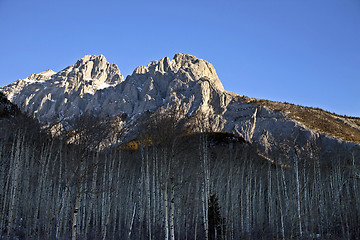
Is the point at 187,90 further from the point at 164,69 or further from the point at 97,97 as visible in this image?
the point at 97,97

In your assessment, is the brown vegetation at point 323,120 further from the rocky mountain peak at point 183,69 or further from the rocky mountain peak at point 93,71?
the rocky mountain peak at point 93,71

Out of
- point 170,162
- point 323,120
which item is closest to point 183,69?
point 323,120

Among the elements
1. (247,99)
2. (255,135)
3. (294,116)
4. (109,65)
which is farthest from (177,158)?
(109,65)

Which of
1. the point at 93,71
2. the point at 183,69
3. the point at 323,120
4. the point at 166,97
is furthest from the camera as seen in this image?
the point at 93,71

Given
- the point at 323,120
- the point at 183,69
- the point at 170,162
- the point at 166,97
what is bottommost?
the point at 170,162

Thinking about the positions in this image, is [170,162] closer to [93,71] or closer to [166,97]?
[166,97]

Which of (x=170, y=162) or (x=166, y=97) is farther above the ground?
(x=166, y=97)

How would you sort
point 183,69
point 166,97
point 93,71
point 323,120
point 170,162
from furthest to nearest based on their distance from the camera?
point 93,71 → point 183,69 → point 166,97 → point 323,120 → point 170,162

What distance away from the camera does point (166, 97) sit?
91.9 m

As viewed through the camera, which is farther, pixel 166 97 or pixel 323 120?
pixel 166 97

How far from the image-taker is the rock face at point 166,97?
197 ft

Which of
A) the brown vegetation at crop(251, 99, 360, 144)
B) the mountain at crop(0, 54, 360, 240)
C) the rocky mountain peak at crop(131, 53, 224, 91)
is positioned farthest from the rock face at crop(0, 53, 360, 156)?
the brown vegetation at crop(251, 99, 360, 144)

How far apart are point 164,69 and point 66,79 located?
66448 millimetres

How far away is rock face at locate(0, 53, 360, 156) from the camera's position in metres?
60.0
